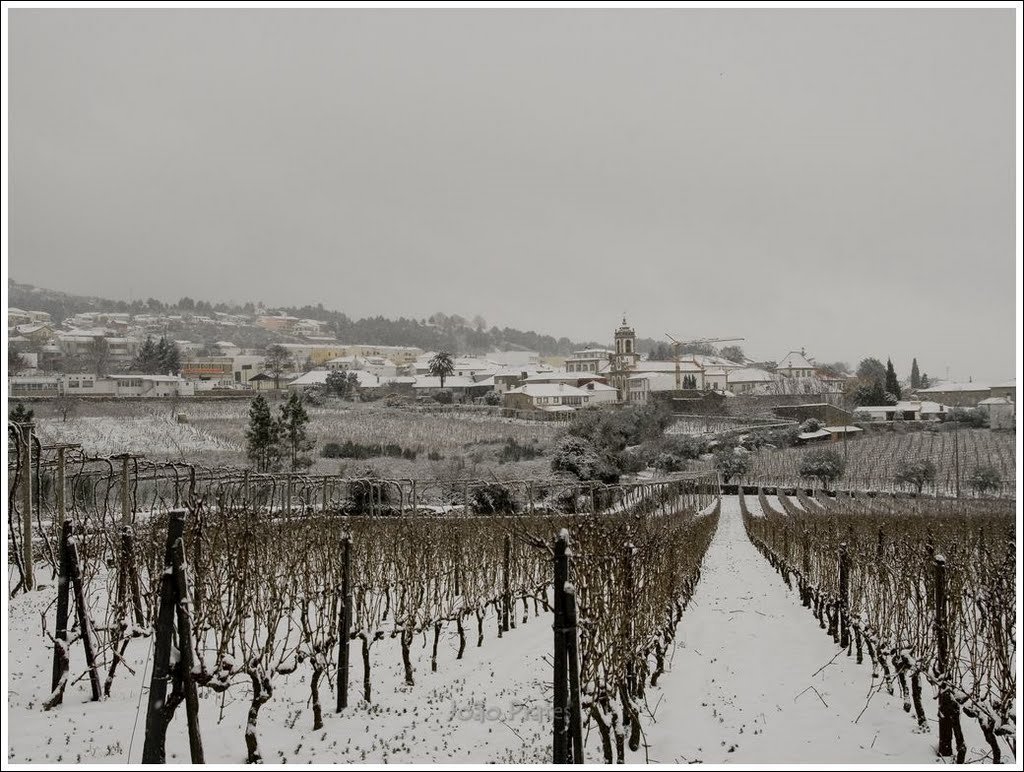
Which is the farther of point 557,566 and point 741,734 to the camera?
point 741,734

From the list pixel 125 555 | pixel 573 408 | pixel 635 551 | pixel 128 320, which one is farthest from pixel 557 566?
pixel 128 320

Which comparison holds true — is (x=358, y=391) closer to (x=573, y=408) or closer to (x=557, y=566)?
(x=573, y=408)

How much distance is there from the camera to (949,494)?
71.3ft

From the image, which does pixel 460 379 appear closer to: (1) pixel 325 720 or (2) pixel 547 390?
(2) pixel 547 390

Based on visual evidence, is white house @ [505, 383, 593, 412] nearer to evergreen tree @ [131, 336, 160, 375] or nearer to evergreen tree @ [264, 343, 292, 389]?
evergreen tree @ [264, 343, 292, 389]

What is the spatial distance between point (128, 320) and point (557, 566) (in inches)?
2779

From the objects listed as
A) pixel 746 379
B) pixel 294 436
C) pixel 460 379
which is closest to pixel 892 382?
pixel 746 379

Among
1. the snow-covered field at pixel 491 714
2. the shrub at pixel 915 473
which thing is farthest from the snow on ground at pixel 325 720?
the shrub at pixel 915 473

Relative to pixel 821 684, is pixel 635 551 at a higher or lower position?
higher

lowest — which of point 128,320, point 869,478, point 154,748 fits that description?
point 869,478

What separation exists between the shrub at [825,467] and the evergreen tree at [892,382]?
400 inches

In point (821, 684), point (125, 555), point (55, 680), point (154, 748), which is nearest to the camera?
point (154, 748)

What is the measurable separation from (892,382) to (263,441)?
3354 centimetres

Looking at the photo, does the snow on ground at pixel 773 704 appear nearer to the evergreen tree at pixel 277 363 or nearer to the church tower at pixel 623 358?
Result: the church tower at pixel 623 358
